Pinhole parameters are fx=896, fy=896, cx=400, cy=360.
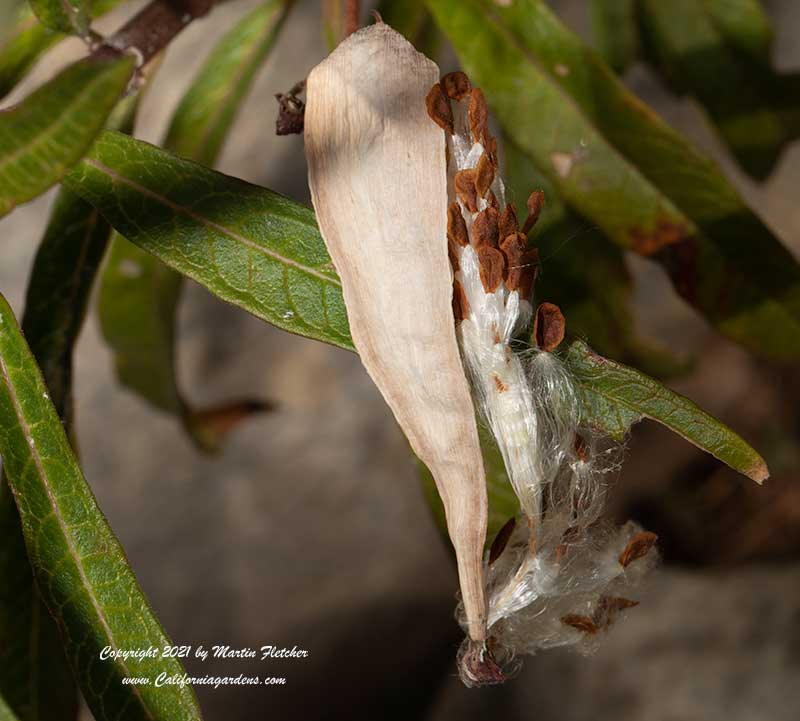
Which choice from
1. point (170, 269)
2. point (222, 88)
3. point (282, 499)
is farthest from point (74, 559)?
point (282, 499)

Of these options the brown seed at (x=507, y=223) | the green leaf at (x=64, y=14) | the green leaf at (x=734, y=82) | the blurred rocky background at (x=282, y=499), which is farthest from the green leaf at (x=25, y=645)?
the blurred rocky background at (x=282, y=499)

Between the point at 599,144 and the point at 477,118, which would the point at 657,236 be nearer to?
the point at 599,144

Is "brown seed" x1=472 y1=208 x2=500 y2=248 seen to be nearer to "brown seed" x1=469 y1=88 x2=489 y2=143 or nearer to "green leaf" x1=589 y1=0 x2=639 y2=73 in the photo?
"brown seed" x1=469 y1=88 x2=489 y2=143

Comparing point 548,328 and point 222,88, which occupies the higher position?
point 222,88

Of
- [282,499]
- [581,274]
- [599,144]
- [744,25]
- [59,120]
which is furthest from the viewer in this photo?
[282,499]

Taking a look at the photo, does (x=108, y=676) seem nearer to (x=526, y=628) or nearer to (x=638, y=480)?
(x=526, y=628)

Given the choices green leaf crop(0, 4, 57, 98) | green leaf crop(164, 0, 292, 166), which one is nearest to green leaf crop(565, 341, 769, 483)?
green leaf crop(0, 4, 57, 98)

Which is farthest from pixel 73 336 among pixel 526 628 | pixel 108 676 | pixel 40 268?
pixel 526 628
